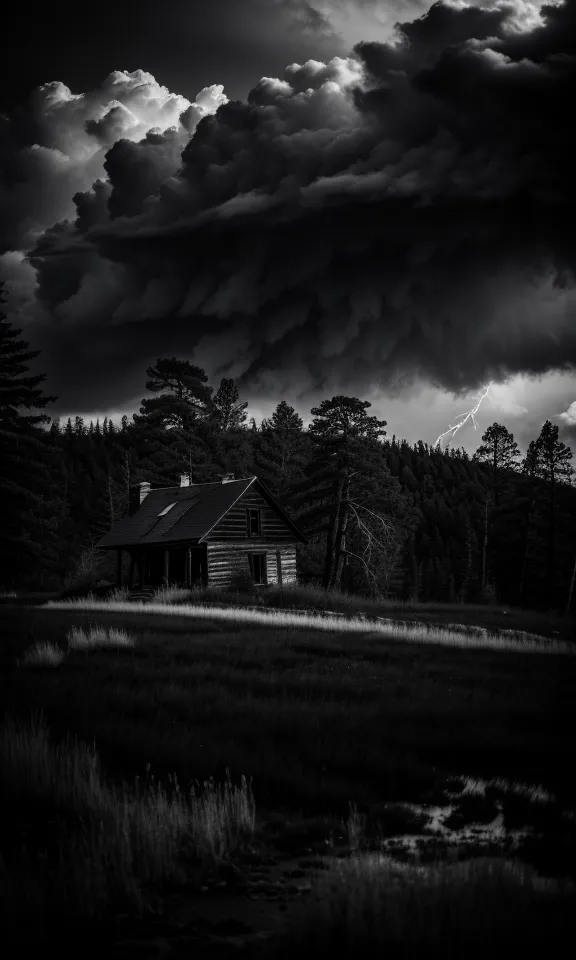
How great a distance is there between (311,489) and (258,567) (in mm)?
12772

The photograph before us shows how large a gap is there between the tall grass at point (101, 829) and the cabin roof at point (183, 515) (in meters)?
33.1

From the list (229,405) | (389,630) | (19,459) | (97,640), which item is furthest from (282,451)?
(97,640)

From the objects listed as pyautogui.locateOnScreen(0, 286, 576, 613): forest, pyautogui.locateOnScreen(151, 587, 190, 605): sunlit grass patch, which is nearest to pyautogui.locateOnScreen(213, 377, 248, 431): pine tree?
pyautogui.locateOnScreen(0, 286, 576, 613): forest

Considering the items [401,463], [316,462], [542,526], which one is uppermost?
[401,463]

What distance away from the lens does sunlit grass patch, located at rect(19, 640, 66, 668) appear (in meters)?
13.0

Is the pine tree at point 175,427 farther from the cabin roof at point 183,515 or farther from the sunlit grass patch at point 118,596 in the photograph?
the sunlit grass patch at point 118,596

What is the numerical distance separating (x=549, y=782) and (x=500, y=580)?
202ft

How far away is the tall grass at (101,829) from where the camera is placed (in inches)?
182

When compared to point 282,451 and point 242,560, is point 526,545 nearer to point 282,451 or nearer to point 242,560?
point 282,451

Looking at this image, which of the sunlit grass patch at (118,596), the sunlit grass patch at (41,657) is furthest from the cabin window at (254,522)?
the sunlit grass patch at (41,657)

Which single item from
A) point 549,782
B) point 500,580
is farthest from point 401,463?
point 549,782

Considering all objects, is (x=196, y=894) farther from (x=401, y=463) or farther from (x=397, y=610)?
(x=401, y=463)

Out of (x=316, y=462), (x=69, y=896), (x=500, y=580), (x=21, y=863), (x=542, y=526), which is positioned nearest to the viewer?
(x=69, y=896)

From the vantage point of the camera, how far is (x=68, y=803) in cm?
616
